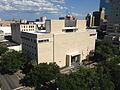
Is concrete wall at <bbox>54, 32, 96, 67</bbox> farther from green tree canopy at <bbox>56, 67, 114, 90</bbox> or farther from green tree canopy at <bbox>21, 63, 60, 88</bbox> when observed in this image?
green tree canopy at <bbox>56, 67, 114, 90</bbox>

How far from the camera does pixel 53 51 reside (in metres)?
62.0

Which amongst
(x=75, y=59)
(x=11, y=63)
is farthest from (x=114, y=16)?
(x=11, y=63)

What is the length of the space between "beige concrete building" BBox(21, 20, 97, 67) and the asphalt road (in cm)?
1070

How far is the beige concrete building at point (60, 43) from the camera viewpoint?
5934cm

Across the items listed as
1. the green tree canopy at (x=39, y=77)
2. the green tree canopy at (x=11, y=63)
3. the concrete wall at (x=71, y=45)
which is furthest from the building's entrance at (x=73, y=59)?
the green tree canopy at (x=11, y=63)

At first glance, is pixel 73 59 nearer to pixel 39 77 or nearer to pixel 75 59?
pixel 75 59

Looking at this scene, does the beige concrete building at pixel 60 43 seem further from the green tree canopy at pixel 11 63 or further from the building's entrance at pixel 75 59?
the green tree canopy at pixel 11 63

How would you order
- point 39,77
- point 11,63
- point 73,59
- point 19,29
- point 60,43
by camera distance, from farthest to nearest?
point 19,29 → point 73,59 → point 60,43 → point 11,63 → point 39,77

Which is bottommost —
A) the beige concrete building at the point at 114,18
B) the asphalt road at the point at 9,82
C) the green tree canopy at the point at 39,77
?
the asphalt road at the point at 9,82

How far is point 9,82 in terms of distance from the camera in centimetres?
5134

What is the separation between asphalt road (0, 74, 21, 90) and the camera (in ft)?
158

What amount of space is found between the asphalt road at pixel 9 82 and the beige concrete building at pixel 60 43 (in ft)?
35.1

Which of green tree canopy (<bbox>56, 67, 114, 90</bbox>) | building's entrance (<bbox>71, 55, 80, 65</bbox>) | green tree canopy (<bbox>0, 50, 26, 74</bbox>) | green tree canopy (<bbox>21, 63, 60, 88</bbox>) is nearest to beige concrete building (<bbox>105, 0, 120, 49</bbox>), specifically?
building's entrance (<bbox>71, 55, 80, 65</bbox>)

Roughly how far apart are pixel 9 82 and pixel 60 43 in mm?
23616
